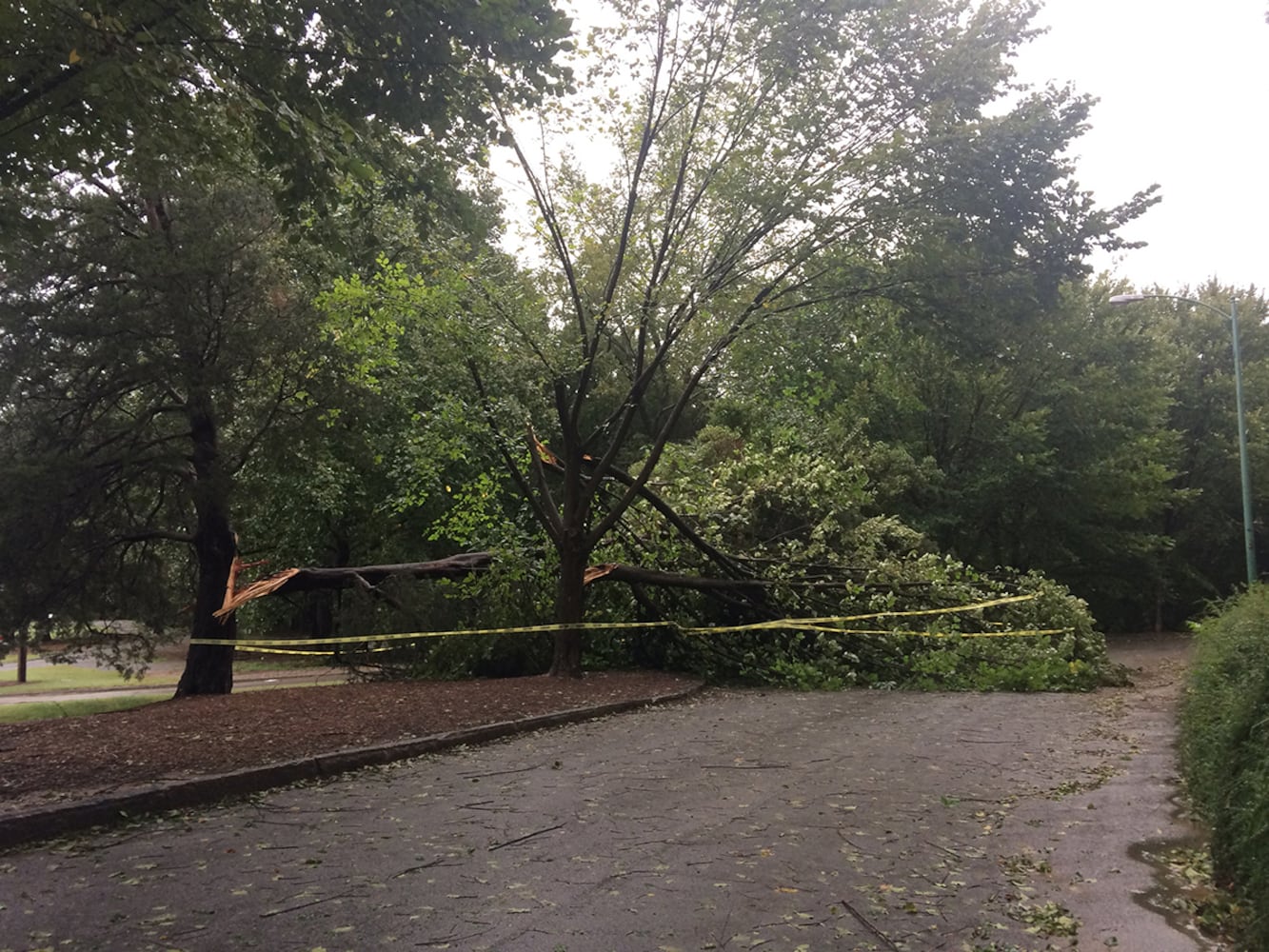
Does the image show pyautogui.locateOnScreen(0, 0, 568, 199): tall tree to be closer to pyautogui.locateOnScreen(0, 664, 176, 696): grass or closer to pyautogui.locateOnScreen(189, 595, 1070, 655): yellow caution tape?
pyautogui.locateOnScreen(189, 595, 1070, 655): yellow caution tape

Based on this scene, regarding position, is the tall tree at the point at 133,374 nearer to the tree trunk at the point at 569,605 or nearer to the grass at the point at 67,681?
the tree trunk at the point at 569,605

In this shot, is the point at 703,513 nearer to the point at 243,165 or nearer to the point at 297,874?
the point at 243,165

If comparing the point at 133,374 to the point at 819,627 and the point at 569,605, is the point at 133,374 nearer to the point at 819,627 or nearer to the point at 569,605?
the point at 569,605

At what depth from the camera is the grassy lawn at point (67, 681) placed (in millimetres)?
24688

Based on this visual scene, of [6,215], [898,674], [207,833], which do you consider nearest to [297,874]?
[207,833]

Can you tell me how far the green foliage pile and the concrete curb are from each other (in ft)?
19.5

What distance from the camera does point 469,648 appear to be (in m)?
15.1

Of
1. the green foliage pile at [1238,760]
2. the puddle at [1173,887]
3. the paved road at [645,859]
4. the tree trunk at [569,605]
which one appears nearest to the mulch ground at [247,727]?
the tree trunk at [569,605]

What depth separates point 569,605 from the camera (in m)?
14.0

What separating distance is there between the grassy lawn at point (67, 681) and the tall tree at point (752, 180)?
13785 mm

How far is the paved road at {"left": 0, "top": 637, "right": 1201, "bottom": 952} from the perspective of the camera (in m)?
4.33

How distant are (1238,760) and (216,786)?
20.6 ft

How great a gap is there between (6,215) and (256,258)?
495 cm

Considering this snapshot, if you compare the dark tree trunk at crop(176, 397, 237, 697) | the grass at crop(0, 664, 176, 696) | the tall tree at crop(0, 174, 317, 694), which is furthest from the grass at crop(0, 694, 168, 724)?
the tall tree at crop(0, 174, 317, 694)
